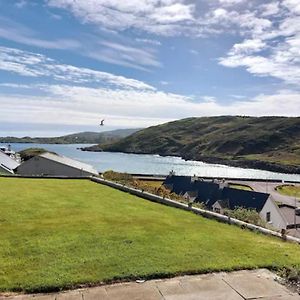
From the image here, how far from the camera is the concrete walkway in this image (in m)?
7.76

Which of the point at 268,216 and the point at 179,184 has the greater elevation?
the point at 179,184

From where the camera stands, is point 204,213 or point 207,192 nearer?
point 204,213

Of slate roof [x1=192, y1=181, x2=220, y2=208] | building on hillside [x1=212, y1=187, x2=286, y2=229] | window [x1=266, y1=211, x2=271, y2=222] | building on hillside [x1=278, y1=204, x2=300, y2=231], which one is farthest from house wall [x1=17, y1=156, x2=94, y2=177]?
building on hillside [x1=278, y1=204, x2=300, y2=231]

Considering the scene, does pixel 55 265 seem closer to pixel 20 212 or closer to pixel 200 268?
pixel 200 268

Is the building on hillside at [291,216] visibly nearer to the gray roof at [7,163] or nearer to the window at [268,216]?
the window at [268,216]

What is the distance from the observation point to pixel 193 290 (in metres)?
8.12

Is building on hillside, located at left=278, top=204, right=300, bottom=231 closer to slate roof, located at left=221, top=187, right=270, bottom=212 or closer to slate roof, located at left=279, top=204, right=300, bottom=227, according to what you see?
slate roof, located at left=279, top=204, right=300, bottom=227

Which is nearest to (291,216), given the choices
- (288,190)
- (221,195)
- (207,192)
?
(221,195)

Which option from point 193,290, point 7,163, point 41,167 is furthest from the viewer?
point 41,167

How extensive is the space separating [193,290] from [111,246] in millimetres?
2994

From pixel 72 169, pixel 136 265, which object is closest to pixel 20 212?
pixel 136 265

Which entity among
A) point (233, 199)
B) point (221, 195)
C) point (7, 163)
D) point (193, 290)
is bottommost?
point (233, 199)

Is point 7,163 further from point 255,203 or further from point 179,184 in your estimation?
point 255,203

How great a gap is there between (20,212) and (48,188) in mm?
7278
